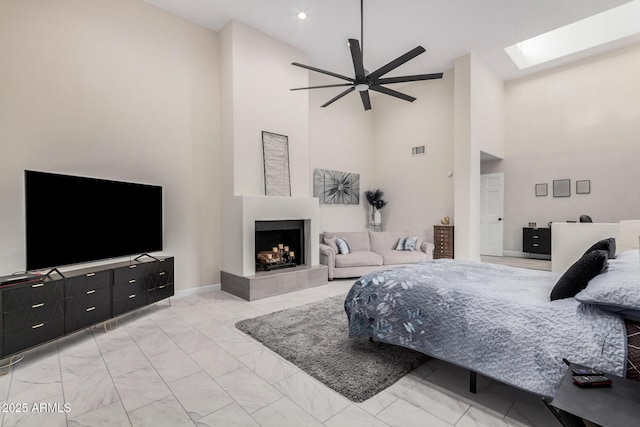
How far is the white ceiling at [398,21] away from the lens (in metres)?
4.22

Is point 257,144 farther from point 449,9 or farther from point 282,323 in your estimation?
point 449,9

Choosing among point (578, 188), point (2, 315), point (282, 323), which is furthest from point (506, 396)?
point (578, 188)

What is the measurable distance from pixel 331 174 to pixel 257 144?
2440 millimetres

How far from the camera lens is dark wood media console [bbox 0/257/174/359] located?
2.28 m

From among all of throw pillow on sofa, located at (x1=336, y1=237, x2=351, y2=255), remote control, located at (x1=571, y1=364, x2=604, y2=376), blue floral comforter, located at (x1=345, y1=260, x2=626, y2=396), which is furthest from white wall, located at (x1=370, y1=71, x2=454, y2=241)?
remote control, located at (x1=571, y1=364, x2=604, y2=376)

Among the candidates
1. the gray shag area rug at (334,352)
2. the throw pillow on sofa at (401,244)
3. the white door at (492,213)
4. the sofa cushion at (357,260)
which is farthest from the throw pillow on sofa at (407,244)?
the gray shag area rug at (334,352)

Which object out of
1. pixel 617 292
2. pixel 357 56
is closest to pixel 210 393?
pixel 617 292

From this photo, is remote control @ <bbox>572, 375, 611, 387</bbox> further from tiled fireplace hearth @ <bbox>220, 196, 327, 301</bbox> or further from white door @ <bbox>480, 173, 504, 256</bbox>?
white door @ <bbox>480, 173, 504, 256</bbox>

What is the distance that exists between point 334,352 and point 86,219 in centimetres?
281

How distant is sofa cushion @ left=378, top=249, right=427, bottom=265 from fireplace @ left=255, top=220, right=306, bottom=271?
1606 mm

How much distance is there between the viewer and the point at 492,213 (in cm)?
747

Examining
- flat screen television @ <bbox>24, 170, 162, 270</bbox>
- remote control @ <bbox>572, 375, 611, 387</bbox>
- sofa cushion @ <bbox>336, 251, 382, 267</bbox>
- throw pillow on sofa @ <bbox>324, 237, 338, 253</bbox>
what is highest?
flat screen television @ <bbox>24, 170, 162, 270</bbox>

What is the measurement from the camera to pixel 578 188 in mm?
6238

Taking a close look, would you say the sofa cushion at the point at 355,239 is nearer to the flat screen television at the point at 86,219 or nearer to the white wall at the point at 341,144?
the white wall at the point at 341,144
